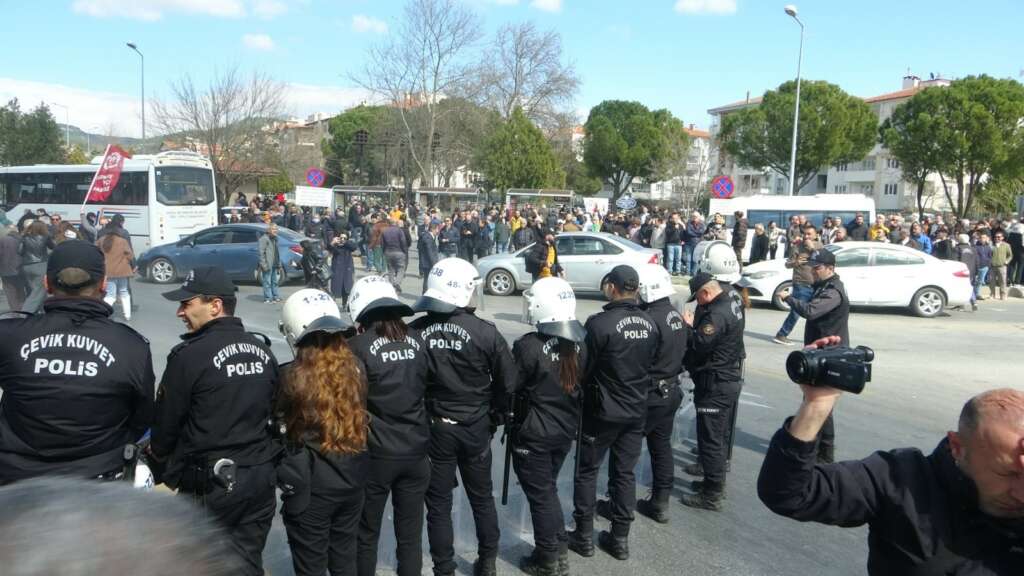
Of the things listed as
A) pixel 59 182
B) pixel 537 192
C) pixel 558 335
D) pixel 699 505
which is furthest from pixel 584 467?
pixel 537 192

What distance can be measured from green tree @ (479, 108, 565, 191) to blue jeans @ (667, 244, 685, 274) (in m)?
27.6

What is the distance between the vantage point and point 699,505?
17.9ft

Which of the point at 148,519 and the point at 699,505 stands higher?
the point at 148,519

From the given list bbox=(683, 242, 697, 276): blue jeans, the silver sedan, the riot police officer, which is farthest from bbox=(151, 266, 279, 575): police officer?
bbox=(683, 242, 697, 276): blue jeans

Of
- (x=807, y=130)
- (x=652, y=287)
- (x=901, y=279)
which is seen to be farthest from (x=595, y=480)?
(x=807, y=130)

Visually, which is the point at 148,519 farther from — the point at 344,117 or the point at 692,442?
the point at 344,117

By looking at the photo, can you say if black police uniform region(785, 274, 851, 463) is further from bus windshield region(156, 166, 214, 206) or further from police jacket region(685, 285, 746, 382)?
bus windshield region(156, 166, 214, 206)

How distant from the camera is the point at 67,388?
307 cm

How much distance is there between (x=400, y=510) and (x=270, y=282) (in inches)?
455

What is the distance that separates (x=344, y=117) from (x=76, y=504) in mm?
78456

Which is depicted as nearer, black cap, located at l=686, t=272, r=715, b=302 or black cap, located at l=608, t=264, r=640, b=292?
black cap, located at l=608, t=264, r=640, b=292

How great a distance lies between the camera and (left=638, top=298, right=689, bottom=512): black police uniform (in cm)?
504

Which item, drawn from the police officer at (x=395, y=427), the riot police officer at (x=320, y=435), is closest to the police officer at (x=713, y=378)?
the police officer at (x=395, y=427)

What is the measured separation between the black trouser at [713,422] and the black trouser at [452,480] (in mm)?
1906
